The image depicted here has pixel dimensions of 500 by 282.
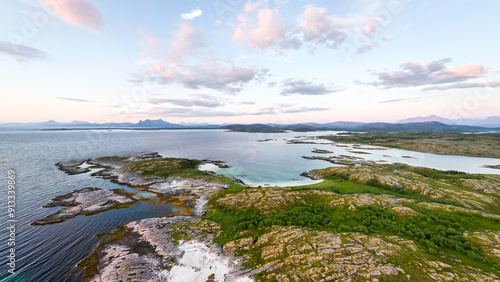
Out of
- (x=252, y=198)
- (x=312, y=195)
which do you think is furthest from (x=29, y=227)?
(x=312, y=195)

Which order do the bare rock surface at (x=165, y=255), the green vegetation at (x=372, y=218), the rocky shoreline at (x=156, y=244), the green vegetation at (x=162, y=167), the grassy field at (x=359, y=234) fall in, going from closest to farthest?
1. the grassy field at (x=359, y=234)
2. the bare rock surface at (x=165, y=255)
3. the rocky shoreline at (x=156, y=244)
4. the green vegetation at (x=372, y=218)
5. the green vegetation at (x=162, y=167)

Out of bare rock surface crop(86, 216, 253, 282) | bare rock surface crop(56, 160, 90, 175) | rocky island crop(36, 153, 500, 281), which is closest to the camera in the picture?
rocky island crop(36, 153, 500, 281)

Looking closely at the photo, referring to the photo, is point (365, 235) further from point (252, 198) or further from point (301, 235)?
point (252, 198)

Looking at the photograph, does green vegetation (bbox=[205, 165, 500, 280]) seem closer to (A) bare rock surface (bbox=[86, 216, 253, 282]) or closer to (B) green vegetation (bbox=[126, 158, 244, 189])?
(A) bare rock surface (bbox=[86, 216, 253, 282])

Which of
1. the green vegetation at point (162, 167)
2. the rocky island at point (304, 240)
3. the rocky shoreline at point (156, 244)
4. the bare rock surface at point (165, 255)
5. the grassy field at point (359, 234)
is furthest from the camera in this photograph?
the green vegetation at point (162, 167)

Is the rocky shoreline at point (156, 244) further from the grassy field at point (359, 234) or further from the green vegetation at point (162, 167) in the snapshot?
the green vegetation at point (162, 167)

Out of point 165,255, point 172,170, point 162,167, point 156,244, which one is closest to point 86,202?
point 156,244

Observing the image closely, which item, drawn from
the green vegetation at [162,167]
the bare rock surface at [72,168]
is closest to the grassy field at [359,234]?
the green vegetation at [162,167]

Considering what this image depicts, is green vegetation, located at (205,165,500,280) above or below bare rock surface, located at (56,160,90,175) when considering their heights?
above

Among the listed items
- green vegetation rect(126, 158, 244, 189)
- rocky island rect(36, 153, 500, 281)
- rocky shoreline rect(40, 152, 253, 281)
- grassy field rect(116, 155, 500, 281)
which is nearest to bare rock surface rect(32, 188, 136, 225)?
rocky shoreline rect(40, 152, 253, 281)
